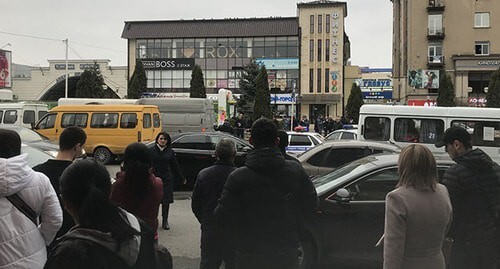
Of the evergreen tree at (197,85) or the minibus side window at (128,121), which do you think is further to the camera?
the evergreen tree at (197,85)

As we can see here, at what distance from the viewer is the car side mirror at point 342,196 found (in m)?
5.24

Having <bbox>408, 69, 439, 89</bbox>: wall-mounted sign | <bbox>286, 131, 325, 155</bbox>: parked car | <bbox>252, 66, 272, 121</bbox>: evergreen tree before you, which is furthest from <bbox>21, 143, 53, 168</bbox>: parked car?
<bbox>408, 69, 439, 89</bbox>: wall-mounted sign

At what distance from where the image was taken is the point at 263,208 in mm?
3047

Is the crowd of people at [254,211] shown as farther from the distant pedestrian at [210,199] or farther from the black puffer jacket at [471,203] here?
the distant pedestrian at [210,199]

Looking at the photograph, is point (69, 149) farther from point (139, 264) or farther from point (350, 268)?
point (350, 268)

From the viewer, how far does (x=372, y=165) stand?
5691mm

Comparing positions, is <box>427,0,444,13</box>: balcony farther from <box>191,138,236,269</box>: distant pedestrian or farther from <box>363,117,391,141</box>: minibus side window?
<box>191,138,236,269</box>: distant pedestrian

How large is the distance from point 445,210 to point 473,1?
55245mm

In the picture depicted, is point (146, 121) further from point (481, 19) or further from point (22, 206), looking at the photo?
point (481, 19)

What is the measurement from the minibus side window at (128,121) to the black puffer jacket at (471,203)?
16.1 meters

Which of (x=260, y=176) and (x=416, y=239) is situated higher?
(x=260, y=176)

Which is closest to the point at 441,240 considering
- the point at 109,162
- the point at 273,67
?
the point at 109,162

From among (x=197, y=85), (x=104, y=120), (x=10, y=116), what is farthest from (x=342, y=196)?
(x=197, y=85)

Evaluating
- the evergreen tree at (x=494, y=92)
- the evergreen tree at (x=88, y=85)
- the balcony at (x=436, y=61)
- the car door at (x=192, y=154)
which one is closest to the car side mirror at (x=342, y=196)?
the car door at (x=192, y=154)
